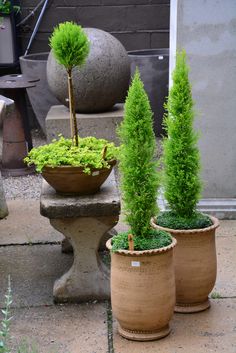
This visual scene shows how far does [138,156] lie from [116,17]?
220 inches

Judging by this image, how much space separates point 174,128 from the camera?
404 centimetres

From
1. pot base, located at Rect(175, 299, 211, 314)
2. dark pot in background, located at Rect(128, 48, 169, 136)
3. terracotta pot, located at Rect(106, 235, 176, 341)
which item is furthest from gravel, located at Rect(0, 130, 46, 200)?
terracotta pot, located at Rect(106, 235, 176, 341)

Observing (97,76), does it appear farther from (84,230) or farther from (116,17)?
(84,230)

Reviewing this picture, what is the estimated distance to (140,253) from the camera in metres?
3.69

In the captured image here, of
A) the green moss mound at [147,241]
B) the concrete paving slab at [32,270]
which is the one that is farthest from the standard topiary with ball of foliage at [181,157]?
the concrete paving slab at [32,270]

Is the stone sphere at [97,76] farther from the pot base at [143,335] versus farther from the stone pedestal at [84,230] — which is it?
the pot base at [143,335]

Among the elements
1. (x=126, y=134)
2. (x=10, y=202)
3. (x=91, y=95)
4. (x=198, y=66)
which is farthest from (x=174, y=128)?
(x=91, y=95)

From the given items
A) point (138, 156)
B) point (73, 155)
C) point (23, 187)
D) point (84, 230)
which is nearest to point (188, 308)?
point (84, 230)

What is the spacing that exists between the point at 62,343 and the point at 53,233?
6.15 feet

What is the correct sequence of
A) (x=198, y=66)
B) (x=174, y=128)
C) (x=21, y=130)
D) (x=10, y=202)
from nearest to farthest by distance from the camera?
(x=174, y=128), (x=198, y=66), (x=10, y=202), (x=21, y=130)

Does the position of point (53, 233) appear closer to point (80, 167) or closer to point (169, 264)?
point (80, 167)

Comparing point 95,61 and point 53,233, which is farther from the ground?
point 95,61

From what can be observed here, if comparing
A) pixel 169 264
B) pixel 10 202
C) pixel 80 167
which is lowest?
pixel 10 202

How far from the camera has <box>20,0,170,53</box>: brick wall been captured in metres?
8.95
